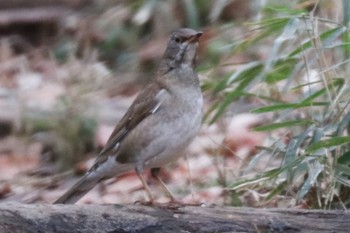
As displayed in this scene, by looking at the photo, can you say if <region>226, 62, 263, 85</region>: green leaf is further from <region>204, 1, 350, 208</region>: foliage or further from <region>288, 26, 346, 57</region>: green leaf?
<region>288, 26, 346, 57</region>: green leaf

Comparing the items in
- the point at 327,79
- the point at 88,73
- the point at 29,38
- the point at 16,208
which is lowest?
the point at 16,208

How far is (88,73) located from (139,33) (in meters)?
1.84

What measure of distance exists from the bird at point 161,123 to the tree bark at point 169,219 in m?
0.47

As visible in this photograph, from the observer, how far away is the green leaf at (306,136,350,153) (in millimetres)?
5719

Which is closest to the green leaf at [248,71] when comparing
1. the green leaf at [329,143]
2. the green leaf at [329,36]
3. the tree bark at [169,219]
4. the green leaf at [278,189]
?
the green leaf at [329,36]

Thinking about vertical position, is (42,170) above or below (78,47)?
below

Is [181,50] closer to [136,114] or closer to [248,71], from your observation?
[136,114]

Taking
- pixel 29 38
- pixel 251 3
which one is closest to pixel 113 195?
pixel 251 3

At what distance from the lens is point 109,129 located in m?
9.16

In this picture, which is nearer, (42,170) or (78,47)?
(42,170)

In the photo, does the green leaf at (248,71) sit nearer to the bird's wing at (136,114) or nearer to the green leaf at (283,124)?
the green leaf at (283,124)

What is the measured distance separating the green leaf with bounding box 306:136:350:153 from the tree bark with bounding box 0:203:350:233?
475mm

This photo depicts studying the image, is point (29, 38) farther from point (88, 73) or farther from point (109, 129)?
point (109, 129)

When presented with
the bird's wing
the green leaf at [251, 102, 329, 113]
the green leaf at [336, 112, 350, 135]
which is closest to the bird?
the bird's wing
